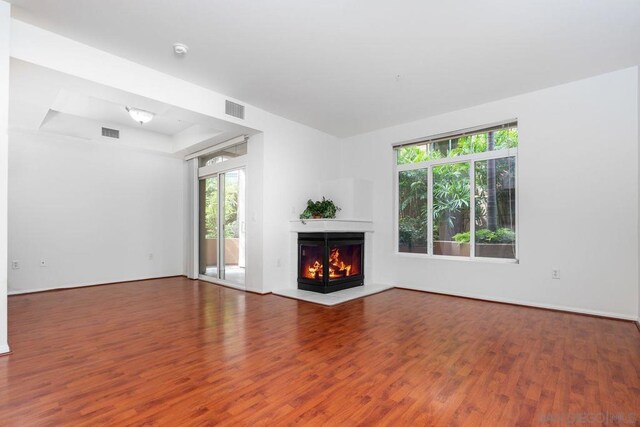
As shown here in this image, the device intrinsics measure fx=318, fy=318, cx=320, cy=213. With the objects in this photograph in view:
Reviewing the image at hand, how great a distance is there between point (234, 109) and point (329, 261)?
9.00 feet

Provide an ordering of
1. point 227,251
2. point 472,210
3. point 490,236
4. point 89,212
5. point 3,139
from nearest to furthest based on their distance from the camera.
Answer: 1. point 3,139
2. point 490,236
3. point 472,210
4. point 89,212
5. point 227,251

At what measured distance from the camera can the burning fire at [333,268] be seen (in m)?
5.18

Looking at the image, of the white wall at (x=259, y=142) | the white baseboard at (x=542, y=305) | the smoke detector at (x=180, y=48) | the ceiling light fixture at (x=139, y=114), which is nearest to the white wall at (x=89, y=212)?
the white wall at (x=259, y=142)

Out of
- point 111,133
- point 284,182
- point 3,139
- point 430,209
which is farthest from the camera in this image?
point 111,133

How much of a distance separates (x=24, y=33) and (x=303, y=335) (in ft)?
12.5

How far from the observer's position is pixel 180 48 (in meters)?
3.26

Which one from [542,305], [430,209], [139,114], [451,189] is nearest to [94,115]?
[139,114]

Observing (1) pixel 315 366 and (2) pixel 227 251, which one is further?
(2) pixel 227 251

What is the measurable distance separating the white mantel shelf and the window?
2.40ft

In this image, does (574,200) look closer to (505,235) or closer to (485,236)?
(505,235)

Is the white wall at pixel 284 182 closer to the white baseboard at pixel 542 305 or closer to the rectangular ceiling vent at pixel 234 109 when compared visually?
the rectangular ceiling vent at pixel 234 109

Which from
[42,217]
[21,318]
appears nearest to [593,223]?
[21,318]

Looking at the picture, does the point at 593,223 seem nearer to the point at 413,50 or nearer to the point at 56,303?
the point at 413,50

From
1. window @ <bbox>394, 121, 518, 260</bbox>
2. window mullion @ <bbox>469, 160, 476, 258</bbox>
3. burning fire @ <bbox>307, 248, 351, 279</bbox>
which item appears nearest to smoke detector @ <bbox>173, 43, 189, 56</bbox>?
burning fire @ <bbox>307, 248, 351, 279</bbox>
